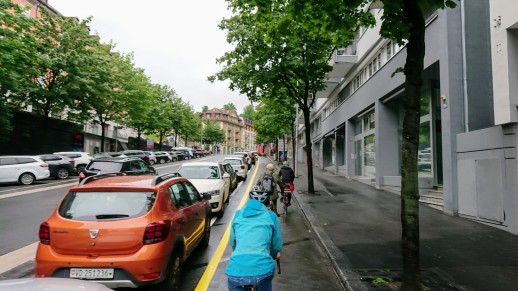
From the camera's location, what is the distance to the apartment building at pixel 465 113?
8.70 metres

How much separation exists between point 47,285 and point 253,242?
1.58 m

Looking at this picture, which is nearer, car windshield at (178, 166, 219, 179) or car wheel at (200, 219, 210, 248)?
car wheel at (200, 219, 210, 248)

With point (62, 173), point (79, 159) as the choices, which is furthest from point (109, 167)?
point (79, 159)

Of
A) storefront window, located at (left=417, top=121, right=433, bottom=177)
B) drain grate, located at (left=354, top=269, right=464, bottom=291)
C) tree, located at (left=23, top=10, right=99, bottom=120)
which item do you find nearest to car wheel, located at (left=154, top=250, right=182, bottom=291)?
drain grate, located at (left=354, top=269, right=464, bottom=291)

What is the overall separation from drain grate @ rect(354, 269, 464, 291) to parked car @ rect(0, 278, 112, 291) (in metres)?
3.96

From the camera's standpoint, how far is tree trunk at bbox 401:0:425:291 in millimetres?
4727

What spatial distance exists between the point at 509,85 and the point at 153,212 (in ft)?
28.3

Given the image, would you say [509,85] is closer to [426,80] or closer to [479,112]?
[479,112]

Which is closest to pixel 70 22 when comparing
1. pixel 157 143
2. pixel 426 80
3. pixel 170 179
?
pixel 426 80

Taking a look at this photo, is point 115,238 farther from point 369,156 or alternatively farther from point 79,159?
point 79,159

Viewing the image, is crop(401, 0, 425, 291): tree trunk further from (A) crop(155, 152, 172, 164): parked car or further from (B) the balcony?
(A) crop(155, 152, 172, 164): parked car

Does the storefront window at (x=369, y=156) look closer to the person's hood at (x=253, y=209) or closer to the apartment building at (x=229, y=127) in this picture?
the person's hood at (x=253, y=209)

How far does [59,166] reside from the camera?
22.2 m

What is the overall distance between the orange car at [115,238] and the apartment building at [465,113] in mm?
8266
